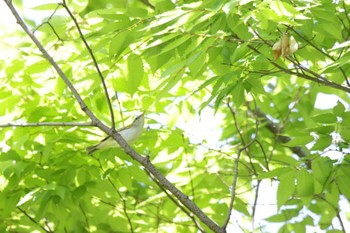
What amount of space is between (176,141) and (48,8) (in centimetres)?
123

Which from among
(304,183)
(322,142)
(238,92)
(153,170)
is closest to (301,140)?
(322,142)

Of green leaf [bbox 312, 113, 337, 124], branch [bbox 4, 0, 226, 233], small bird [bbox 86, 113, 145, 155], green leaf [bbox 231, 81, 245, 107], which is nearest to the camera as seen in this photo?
branch [bbox 4, 0, 226, 233]

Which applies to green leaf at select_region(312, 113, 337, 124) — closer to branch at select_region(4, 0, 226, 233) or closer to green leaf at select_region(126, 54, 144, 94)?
branch at select_region(4, 0, 226, 233)

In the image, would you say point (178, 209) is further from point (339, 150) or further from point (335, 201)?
point (339, 150)

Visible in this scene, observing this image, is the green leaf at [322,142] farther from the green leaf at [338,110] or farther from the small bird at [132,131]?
the small bird at [132,131]

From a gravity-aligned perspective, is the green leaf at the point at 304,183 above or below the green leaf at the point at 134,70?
below

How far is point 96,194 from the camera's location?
3.52 m

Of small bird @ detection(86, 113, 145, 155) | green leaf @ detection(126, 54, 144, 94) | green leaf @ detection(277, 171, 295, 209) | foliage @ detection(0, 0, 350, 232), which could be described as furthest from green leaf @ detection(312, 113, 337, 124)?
small bird @ detection(86, 113, 145, 155)

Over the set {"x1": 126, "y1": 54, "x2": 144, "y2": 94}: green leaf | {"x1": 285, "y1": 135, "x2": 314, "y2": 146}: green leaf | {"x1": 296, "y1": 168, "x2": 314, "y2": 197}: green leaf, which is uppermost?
{"x1": 126, "y1": 54, "x2": 144, "y2": 94}: green leaf

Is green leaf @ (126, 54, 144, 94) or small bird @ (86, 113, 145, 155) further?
small bird @ (86, 113, 145, 155)

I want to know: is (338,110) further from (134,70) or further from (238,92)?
(134,70)

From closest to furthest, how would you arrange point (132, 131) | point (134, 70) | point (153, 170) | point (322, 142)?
point (153, 170) → point (134, 70) → point (322, 142) → point (132, 131)

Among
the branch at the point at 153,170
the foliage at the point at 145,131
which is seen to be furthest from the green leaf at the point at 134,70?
the branch at the point at 153,170

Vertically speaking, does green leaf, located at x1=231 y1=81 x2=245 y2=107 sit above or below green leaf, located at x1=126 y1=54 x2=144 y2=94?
below
